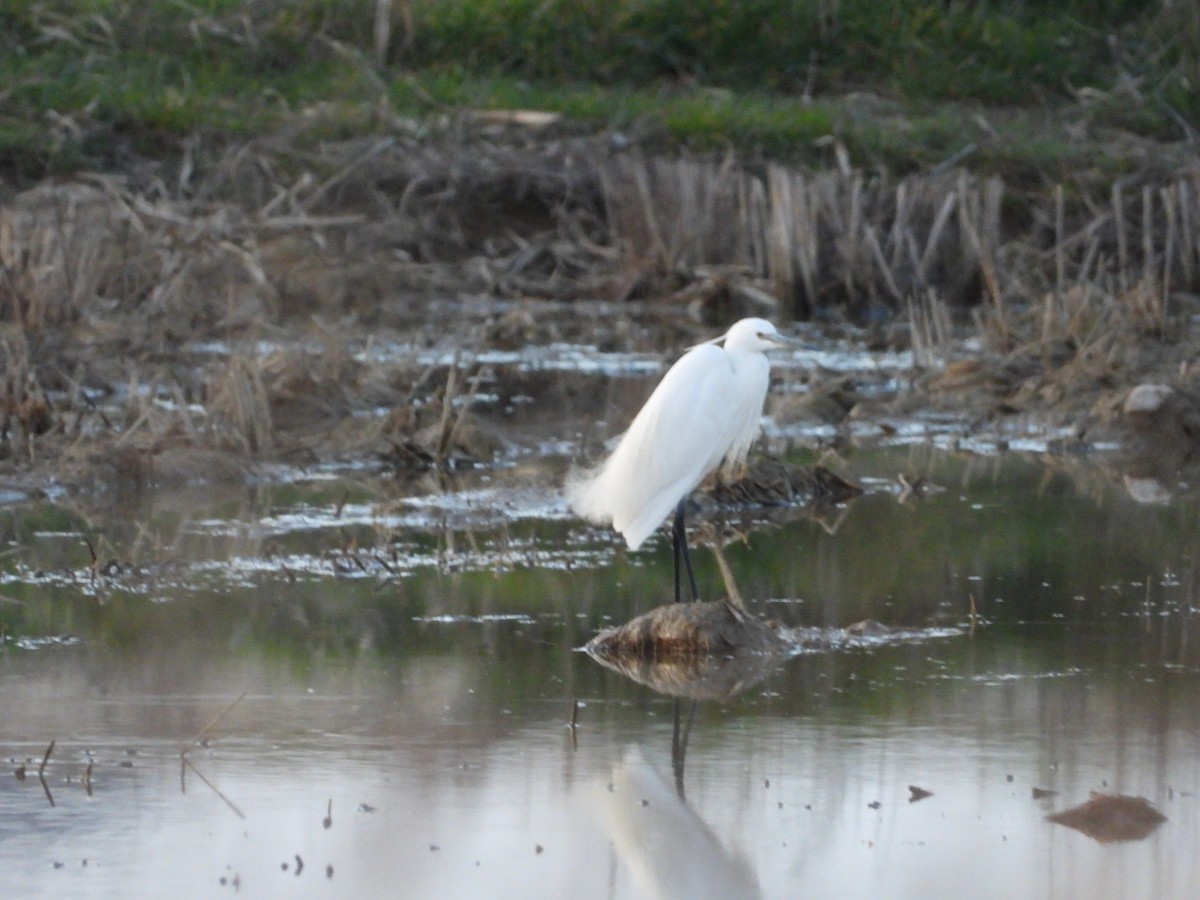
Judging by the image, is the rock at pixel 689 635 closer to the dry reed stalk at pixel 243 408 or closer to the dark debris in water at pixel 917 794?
the dark debris in water at pixel 917 794

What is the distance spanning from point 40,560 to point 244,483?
1.67 metres

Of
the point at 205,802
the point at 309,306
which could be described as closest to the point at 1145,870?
the point at 205,802

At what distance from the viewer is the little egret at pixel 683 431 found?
19.4 ft

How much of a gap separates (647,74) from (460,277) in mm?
6276

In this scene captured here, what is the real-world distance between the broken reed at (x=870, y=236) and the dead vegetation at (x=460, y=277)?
3cm

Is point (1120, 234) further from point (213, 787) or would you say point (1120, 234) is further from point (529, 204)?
point (213, 787)

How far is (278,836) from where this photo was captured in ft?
13.0

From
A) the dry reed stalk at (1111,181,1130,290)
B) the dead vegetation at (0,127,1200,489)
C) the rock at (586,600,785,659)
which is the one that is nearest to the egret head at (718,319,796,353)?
the rock at (586,600,785,659)

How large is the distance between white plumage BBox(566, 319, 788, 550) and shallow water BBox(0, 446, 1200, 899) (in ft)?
1.09

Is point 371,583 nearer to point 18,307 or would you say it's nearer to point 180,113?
point 18,307

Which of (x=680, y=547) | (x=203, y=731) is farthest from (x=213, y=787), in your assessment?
(x=680, y=547)

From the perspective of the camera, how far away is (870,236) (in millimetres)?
14445

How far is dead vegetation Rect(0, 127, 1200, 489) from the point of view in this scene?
8.93m

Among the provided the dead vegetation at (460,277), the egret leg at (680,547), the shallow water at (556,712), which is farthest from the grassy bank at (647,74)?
the egret leg at (680,547)
